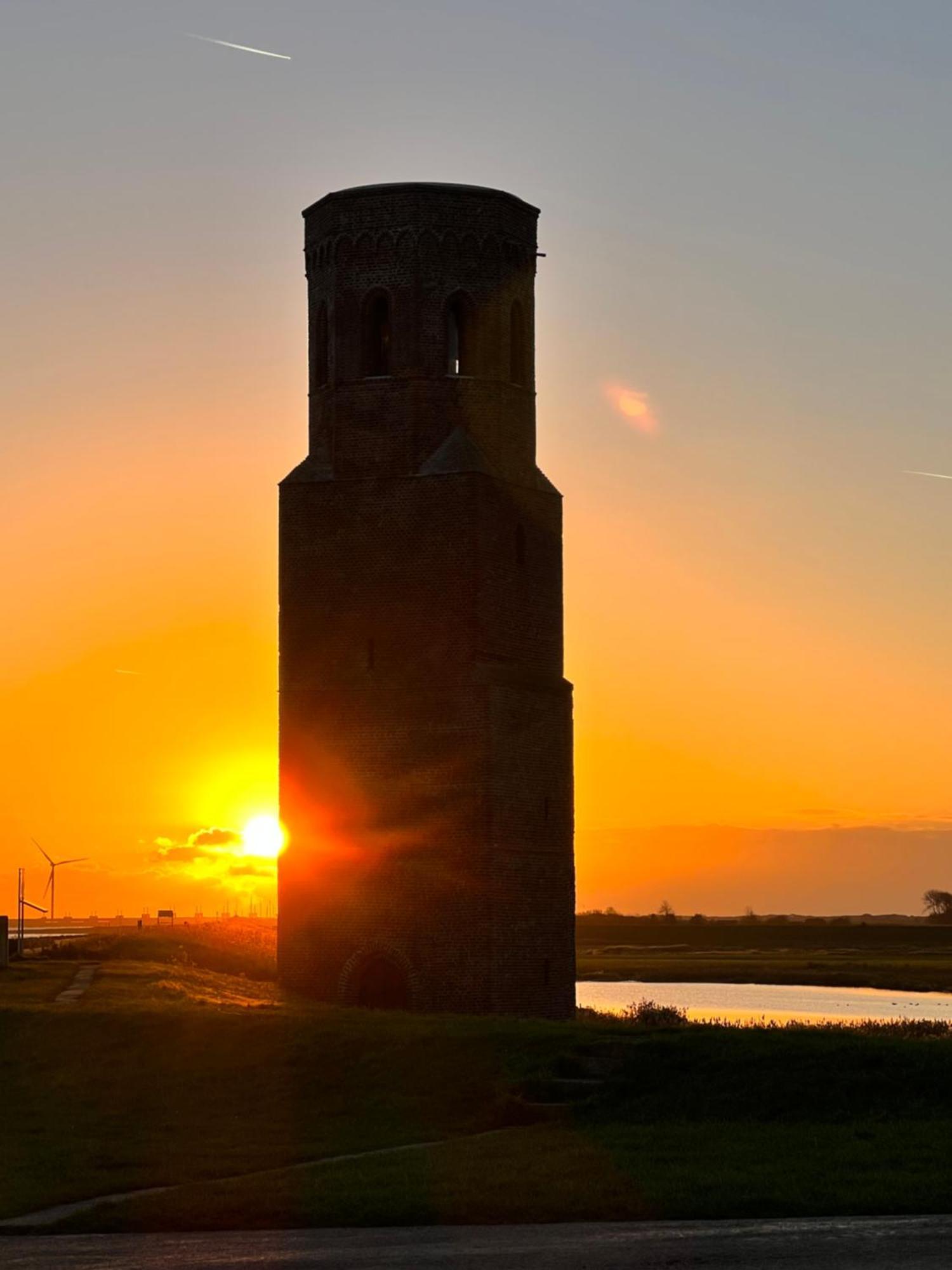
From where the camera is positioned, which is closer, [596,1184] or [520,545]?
[596,1184]

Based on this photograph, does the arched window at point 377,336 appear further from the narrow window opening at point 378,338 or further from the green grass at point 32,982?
the green grass at point 32,982

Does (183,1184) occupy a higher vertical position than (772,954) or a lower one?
higher

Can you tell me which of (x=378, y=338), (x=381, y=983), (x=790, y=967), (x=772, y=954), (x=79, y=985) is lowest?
(x=790, y=967)

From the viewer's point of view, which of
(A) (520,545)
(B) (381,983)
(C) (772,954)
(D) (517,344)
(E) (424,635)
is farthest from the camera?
(C) (772,954)

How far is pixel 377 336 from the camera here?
1831 inches

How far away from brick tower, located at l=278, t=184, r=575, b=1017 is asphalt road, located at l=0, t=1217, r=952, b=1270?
23.2 m

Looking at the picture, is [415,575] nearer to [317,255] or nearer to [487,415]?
[487,415]

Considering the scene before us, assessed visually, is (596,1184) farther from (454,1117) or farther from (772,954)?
(772,954)

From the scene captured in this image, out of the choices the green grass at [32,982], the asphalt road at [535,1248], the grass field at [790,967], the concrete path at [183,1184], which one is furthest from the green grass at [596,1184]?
the grass field at [790,967]

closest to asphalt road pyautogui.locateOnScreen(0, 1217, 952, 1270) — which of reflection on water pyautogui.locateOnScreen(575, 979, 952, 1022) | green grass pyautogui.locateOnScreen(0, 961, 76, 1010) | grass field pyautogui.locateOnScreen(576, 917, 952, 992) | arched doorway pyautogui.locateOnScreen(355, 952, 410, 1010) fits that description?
green grass pyautogui.locateOnScreen(0, 961, 76, 1010)

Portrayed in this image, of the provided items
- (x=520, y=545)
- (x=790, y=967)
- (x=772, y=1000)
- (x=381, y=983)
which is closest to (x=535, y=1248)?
(x=381, y=983)

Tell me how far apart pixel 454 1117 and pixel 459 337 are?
79.4 ft

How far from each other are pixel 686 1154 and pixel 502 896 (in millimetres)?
20396

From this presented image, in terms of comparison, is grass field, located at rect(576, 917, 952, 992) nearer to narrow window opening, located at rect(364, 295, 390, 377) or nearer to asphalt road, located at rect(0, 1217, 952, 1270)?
narrow window opening, located at rect(364, 295, 390, 377)
